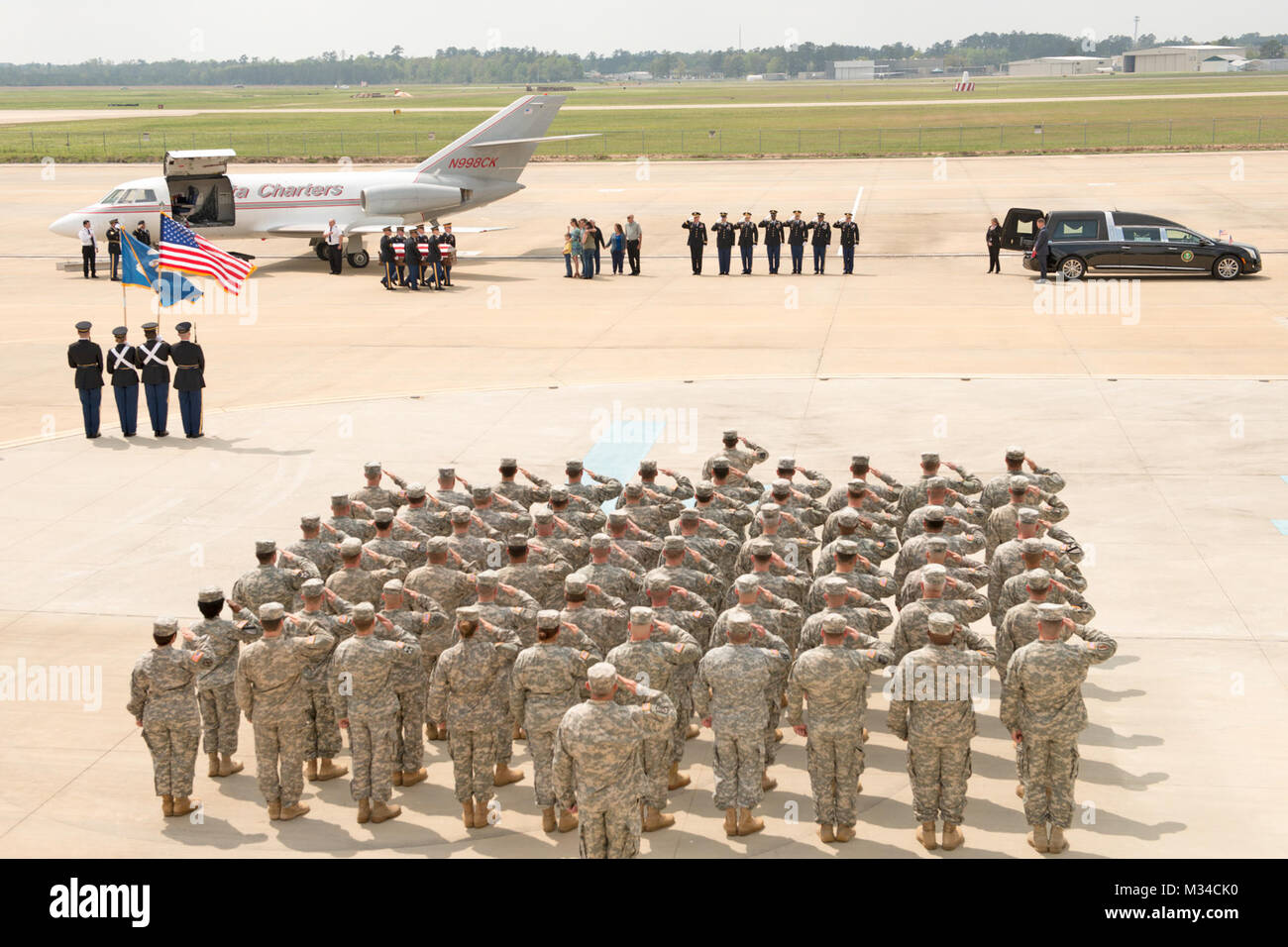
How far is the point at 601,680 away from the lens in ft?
26.4

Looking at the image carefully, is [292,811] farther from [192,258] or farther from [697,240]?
[697,240]

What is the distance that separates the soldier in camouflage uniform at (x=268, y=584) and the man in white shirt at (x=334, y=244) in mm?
24536

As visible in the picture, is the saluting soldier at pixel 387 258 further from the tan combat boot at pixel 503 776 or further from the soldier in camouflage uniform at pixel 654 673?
the soldier in camouflage uniform at pixel 654 673

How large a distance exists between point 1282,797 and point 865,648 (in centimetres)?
288

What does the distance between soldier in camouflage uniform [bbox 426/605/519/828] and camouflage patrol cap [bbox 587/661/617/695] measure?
4.23 feet

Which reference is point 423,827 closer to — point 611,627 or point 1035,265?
point 611,627

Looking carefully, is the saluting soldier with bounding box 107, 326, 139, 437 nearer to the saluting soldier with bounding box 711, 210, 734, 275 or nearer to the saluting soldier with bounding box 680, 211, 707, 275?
the saluting soldier with bounding box 680, 211, 707, 275

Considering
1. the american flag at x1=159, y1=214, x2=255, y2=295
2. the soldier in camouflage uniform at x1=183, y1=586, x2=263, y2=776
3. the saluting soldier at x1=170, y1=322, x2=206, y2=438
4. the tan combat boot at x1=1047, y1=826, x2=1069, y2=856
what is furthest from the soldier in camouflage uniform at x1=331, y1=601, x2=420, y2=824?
the american flag at x1=159, y1=214, x2=255, y2=295

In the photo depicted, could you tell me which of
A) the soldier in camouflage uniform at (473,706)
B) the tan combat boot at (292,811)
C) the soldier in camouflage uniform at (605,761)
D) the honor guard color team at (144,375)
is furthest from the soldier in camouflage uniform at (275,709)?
the honor guard color team at (144,375)

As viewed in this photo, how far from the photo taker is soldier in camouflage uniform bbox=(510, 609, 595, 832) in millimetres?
8867

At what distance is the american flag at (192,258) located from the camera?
20047 mm

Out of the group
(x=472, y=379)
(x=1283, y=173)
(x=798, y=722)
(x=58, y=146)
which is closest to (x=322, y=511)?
(x=472, y=379)

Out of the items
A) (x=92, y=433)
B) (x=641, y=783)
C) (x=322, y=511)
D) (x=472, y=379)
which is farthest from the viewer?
(x=472, y=379)

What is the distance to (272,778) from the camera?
30.3ft
